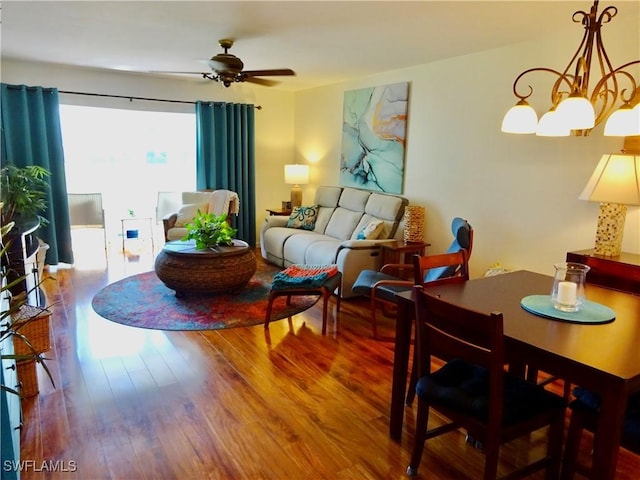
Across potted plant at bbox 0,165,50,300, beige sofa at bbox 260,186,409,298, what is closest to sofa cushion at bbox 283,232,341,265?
beige sofa at bbox 260,186,409,298

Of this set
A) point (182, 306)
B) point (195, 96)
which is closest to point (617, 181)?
point (182, 306)

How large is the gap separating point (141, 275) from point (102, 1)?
115 inches

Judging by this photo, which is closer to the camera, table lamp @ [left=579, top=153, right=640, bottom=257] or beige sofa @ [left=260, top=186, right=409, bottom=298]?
table lamp @ [left=579, top=153, right=640, bottom=257]

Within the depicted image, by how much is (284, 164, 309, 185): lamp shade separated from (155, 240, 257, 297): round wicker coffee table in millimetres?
2299

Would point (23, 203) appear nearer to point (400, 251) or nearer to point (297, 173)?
point (297, 173)

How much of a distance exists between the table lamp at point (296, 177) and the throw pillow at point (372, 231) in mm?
1929

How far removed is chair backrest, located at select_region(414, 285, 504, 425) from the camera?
5.24 ft

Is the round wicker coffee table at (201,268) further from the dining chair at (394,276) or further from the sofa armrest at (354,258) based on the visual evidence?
the dining chair at (394,276)

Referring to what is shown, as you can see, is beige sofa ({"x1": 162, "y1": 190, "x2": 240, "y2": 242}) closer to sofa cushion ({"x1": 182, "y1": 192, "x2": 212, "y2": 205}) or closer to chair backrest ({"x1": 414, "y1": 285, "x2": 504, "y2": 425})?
sofa cushion ({"x1": 182, "y1": 192, "x2": 212, "y2": 205})

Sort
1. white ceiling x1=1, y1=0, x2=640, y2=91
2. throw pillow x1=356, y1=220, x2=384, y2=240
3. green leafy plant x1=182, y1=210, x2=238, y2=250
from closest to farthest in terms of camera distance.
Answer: white ceiling x1=1, y1=0, x2=640, y2=91 < green leafy plant x1=182, y1=210, x2=238, y2=250 < throw pillow x1=356, y1=220, x2=384, y2=240

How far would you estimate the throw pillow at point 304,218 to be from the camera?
5.65 meters

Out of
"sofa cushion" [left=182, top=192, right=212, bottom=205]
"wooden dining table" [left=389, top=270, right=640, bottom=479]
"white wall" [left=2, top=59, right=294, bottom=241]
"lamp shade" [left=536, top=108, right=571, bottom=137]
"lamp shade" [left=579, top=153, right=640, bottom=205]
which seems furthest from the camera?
"sofa cushion" [left=182, top=192, right=212, bottom=205]

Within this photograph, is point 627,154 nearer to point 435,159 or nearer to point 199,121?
point 435,159

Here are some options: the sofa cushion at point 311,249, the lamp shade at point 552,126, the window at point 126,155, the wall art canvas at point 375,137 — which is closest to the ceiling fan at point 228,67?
the wall art canvas at point 375,137
